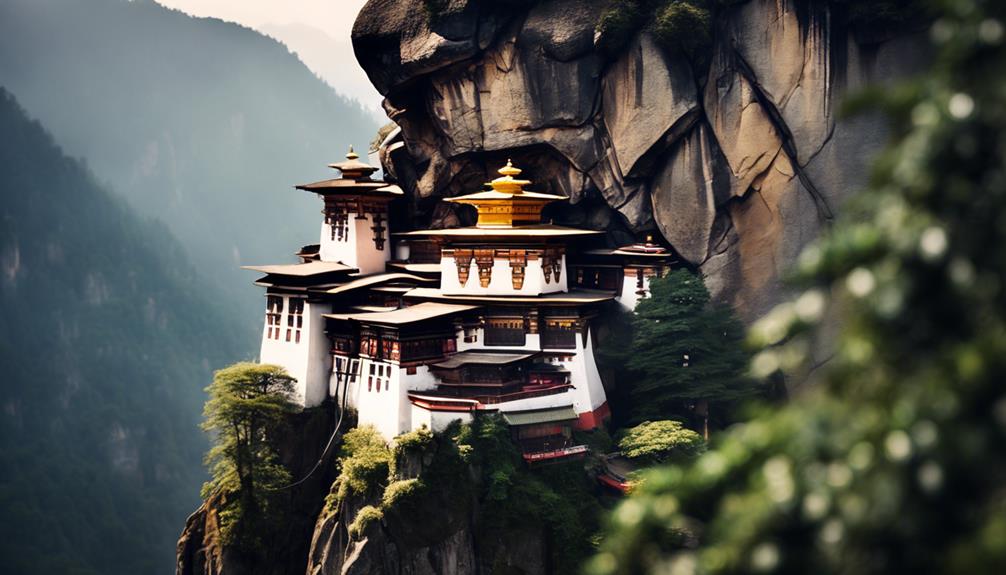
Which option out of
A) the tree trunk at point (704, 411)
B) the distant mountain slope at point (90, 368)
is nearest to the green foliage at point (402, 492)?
the tree trunk at point (704, 411)

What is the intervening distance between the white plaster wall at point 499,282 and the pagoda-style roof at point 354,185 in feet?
16.3

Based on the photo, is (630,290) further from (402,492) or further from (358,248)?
(402,492)

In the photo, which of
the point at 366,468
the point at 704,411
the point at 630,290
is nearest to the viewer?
the point at 366,468

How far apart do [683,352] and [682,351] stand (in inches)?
2.2

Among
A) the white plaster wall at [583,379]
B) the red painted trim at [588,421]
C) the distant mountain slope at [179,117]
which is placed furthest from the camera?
the distant mountain slope at [179,117]

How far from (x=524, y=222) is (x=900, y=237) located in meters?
26.3

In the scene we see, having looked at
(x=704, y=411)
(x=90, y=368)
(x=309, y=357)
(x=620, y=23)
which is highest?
(x=620, y=23)

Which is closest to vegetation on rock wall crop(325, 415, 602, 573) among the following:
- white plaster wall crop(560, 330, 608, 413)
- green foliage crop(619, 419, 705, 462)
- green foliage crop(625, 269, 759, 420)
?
green foliage crop(619, 419, 705, 462)

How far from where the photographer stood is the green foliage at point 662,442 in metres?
28.5

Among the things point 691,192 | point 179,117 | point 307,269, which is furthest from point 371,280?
point 179,117

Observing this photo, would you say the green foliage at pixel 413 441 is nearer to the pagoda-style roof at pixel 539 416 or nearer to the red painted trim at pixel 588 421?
the pagoda-style roof at pixel 539 416

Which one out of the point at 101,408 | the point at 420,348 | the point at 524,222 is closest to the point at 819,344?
the point at 524,222

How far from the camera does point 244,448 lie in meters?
30.5

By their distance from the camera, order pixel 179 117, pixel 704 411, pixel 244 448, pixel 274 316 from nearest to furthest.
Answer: pixel 244 448
pixel 704 411
pixel 274 316
pixel 179 117
